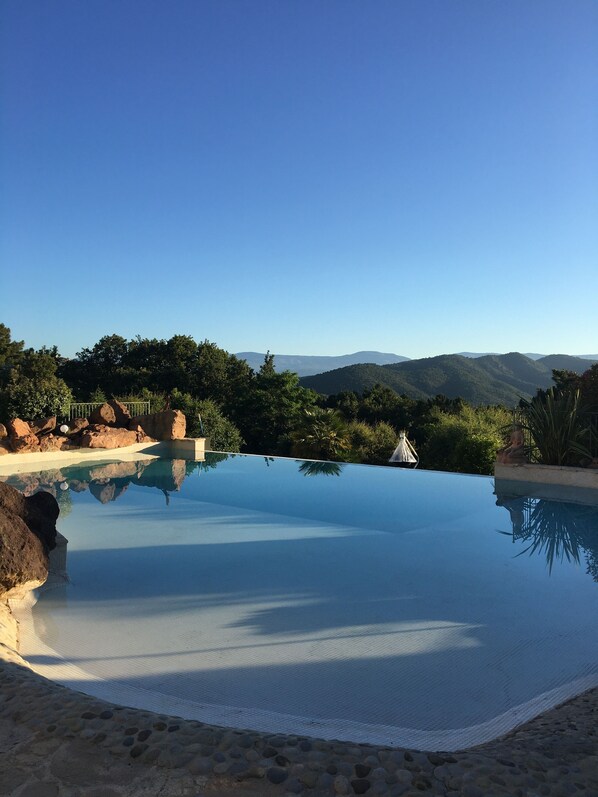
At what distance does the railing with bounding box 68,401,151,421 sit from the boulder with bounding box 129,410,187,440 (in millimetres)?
882

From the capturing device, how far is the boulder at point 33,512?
5074mm

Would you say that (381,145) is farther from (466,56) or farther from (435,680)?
(435,680)

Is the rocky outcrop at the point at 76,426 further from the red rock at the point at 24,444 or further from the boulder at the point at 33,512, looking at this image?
the boulder at the point at 33,512

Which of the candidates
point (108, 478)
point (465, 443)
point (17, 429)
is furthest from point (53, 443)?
point (465, 443)

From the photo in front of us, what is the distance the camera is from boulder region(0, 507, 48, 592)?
14.1 feet

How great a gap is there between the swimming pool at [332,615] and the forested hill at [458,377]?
3040cm

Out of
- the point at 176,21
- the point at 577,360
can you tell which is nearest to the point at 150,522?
the point at 176,21

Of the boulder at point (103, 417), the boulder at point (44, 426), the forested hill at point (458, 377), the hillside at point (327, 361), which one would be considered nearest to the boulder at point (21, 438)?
the boulder at point (44, 426)

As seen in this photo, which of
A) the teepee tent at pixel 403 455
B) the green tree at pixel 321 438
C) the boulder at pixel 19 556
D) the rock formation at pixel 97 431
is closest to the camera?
the boulder at pixel 19 556

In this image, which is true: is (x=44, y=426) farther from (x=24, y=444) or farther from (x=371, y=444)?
(x=371, y=444)

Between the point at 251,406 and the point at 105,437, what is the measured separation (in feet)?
19.6

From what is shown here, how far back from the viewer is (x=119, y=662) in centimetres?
360

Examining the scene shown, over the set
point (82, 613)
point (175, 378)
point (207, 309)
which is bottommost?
point (82, 613)

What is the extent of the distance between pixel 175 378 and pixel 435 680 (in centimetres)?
2477
